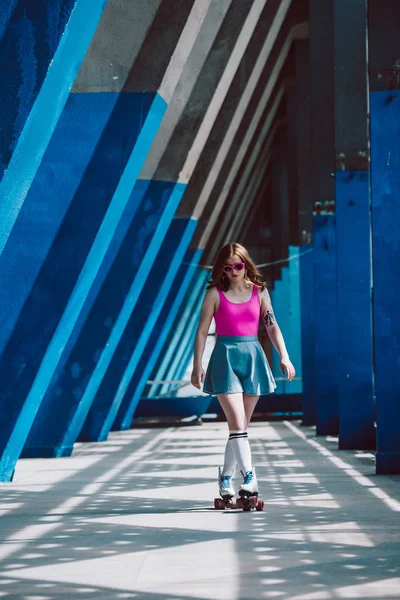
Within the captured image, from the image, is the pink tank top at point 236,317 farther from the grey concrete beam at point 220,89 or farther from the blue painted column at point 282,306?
the blue painted column at point 282,306

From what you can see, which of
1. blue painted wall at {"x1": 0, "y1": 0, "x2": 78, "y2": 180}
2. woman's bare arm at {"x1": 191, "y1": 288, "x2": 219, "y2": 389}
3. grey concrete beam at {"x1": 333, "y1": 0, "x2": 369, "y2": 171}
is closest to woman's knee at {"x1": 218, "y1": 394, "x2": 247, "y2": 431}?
woman's bare arm at {"x1": 191, "y1": 288, "x2": 219, "y2": 389}

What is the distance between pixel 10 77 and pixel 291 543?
308 centimetres

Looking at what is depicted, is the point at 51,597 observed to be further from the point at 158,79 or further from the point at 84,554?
the point at 158,79

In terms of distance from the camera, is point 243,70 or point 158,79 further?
point 243,70

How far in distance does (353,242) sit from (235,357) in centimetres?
657

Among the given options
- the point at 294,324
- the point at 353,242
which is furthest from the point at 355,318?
the point at 294,324

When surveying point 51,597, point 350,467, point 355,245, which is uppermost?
point 355,245

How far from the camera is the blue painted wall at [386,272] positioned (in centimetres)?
1028

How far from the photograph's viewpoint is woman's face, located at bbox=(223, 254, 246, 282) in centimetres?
774

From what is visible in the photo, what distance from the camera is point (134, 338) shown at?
18.5 metres

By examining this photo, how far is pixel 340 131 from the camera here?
14.5 metres

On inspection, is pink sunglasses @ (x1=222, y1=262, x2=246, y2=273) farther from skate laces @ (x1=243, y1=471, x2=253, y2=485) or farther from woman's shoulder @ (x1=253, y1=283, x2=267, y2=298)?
skate laces @ (x1=243, y1=471, x2=253, y2=485)

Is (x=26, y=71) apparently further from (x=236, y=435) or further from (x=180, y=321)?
(x=180, y=321)

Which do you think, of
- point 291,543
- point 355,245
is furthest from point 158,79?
point 291,543
